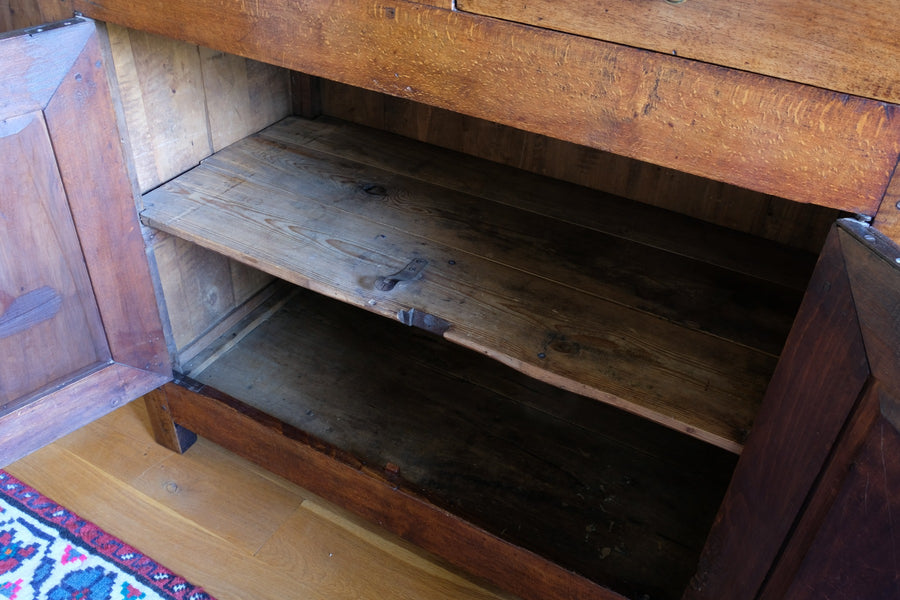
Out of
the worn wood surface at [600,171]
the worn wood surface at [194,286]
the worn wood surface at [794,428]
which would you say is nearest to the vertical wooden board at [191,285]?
the worn wood surface at [194,286]

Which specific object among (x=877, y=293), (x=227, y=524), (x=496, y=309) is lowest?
(x=227, y=524)

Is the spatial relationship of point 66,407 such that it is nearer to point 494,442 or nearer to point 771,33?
point 494,442

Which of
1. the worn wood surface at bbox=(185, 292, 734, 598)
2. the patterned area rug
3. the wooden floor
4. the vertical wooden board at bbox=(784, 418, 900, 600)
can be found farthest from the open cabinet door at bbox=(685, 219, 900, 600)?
the patterned area rug

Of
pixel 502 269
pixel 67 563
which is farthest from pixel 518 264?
pixel 67 563

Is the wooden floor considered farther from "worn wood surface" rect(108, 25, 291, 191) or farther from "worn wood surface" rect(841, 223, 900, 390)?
"worn wood surface" rect(841, 223, 900, 390)

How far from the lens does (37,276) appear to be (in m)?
0.98

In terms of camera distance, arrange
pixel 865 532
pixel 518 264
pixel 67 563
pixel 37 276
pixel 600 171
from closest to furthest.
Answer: pixel 865 532, pixel 37 276, pixel 518 264, pixel 67 563, pixel 600 171

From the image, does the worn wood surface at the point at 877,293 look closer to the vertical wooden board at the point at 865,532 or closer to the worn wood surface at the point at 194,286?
the vertical wooden board at the point at 865,532

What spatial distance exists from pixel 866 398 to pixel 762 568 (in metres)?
0.25

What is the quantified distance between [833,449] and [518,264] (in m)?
0.58

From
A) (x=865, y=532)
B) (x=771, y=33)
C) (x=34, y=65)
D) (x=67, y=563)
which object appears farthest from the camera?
(x=67, y=563)

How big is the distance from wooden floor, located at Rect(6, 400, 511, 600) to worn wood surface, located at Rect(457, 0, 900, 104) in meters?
0.91

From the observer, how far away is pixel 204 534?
1254 mm

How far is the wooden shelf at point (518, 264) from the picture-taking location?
0.91m
